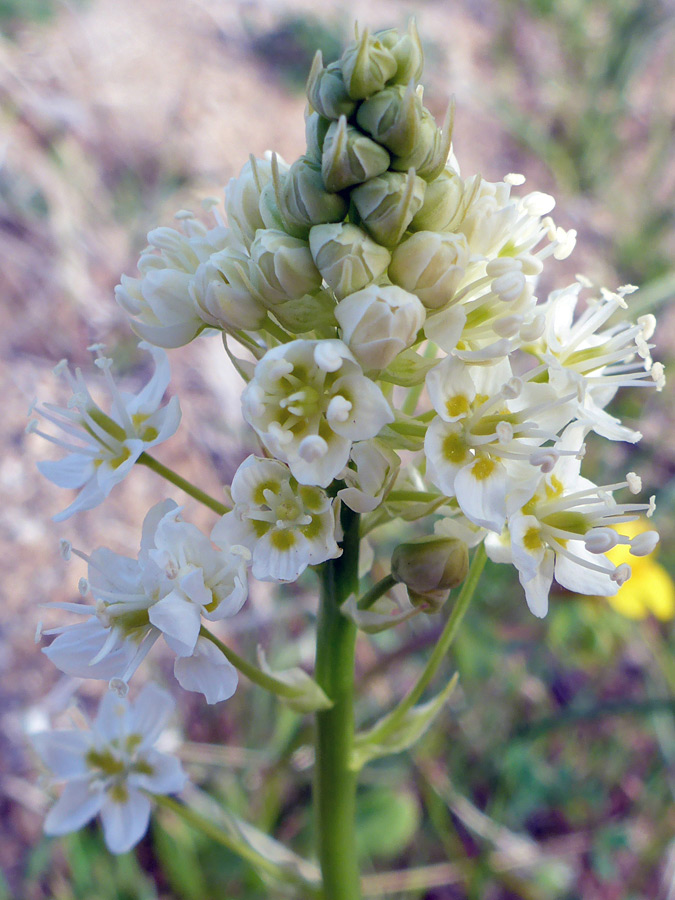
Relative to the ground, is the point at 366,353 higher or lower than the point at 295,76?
lower

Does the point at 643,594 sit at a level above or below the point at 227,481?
below

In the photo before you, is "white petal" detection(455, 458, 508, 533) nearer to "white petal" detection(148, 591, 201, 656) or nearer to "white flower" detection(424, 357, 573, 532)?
"white flower" detection(424, 357, 573, 532)

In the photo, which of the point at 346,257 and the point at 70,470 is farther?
the point at 70,470

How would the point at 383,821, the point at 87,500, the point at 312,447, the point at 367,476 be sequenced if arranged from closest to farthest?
the point at 312,447 < the point at 367,476 < the point at 87,500 < the point at 383,821

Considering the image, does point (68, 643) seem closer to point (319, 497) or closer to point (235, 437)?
point (319, 497)

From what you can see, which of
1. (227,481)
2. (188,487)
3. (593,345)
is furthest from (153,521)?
(227,481)

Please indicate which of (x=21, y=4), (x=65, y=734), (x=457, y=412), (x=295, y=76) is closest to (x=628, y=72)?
(x=295, y=76)

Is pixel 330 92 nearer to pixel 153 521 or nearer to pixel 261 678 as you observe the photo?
pixel 153 521

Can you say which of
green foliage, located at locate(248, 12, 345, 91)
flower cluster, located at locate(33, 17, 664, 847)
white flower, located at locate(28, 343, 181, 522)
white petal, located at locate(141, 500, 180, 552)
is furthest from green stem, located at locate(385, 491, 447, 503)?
green foliage, located at locate(248, 12, 345, 91)
